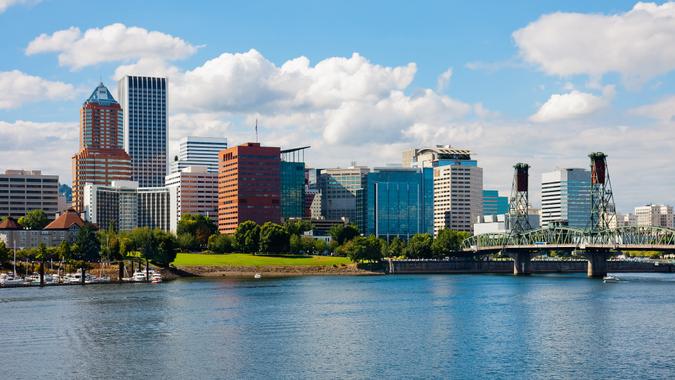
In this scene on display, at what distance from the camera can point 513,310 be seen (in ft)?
473

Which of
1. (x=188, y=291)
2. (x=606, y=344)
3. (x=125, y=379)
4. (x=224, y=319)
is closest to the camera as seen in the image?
(x=125, y=379)

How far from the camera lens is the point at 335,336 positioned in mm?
112625

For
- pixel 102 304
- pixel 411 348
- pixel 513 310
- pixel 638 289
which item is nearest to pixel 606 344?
pixel 411 348

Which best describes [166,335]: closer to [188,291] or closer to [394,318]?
[394,318]

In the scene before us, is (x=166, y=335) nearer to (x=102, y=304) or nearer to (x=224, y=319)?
(x=224, y=319)

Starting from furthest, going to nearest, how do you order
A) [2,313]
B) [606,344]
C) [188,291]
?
1. [188,291]
2. [2,313]
3. [606,344]

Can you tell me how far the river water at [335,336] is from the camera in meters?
90.3

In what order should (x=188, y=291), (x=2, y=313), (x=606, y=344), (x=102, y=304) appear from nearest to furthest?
(x=606, y=344)
(x=2, y=313)
(x=102, y=304)
(x=188, y=291)

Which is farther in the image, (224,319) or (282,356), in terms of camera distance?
(224,319)

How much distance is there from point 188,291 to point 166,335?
237 ft

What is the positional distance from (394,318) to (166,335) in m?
34.0

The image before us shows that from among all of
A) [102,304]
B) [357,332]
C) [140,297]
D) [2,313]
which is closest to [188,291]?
[140,297]

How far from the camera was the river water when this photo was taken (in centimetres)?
9031

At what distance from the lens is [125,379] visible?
Answer: 85500 millimetres
